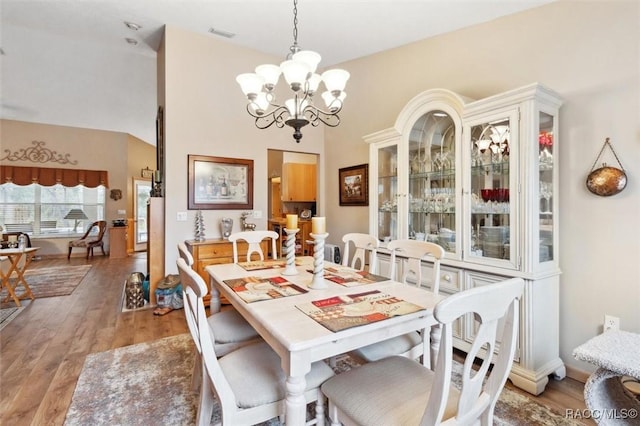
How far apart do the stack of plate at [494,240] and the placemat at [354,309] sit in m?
1.18

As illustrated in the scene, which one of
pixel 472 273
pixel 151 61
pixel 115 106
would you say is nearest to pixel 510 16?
pixel 472 273

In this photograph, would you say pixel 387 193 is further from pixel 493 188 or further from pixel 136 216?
pixel 136 216

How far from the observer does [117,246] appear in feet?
25.2

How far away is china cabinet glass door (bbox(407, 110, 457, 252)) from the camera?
270cm

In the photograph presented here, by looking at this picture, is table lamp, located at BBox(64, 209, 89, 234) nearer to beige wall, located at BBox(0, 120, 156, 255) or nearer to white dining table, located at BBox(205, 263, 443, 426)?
beige wall, located at BBox(0, 120, 156, 255)

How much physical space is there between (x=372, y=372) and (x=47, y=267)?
7.48 meters

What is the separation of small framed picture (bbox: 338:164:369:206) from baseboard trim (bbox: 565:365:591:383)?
8.15 ft

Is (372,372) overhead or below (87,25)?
below

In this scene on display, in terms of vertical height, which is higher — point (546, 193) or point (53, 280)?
point (546, 193)

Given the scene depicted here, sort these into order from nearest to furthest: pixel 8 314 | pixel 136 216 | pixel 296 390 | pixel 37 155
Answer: pixel 296 390 < pixel 8 314 < pixel 37 155 < pixel 136 216

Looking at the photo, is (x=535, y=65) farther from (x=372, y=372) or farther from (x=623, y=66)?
(x=372, y=372)

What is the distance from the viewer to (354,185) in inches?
166

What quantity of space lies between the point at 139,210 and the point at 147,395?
8297 millimetres

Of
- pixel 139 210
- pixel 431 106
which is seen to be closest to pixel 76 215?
pixel 139 210
